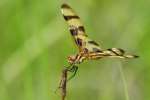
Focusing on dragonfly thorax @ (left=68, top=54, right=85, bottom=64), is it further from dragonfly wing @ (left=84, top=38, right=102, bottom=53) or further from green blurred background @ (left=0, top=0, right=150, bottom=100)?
green blurred background @ (left=0, top=0, right=150, bottom=100)

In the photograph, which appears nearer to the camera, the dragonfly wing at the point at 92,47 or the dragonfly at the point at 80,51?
the dragonfly at the point at 80,51

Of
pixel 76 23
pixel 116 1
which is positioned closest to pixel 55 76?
pixel 116 1

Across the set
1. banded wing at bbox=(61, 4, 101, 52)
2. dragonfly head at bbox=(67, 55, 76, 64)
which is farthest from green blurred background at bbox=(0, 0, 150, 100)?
dragonfly head at bbox=(67, 55, 76, 64)

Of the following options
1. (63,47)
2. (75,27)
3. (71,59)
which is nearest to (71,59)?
(71,59)

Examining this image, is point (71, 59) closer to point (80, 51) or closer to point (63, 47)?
point (80, 51)

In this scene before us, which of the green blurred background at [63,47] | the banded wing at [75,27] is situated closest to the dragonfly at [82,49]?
the banded wing at [75,27]

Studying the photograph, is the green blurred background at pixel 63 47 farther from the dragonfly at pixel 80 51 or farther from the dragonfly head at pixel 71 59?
the dragonfly head at pixel 71 59
